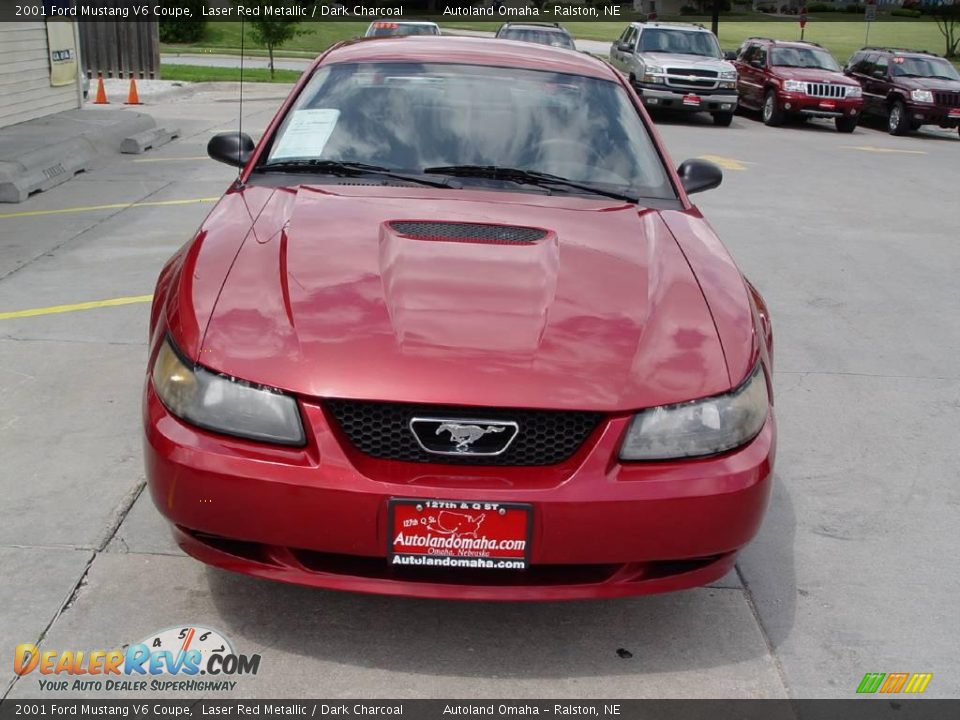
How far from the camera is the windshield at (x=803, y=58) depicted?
22.5 m

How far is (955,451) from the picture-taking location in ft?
16.5

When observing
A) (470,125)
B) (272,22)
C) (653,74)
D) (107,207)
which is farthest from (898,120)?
(470,125)

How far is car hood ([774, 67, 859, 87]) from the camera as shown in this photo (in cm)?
2112

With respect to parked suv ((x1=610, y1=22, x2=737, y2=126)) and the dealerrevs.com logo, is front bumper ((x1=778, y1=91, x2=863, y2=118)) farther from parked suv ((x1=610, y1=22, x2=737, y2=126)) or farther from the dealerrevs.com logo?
the dealerrevs.com logo

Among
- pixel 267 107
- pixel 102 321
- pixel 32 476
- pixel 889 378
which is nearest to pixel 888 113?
pixel 267 107

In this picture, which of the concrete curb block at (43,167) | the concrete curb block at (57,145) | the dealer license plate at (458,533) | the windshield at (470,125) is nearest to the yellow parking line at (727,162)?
the concrete curb block at (57,145)

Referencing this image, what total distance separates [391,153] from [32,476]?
182cm

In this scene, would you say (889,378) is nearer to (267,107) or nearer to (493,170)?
(493,170)

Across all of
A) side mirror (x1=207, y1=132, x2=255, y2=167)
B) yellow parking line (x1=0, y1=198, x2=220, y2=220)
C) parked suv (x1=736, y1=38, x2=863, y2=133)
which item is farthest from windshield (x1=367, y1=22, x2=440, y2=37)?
side mirror (x1=207, y1=132, x2=255, y2=167)

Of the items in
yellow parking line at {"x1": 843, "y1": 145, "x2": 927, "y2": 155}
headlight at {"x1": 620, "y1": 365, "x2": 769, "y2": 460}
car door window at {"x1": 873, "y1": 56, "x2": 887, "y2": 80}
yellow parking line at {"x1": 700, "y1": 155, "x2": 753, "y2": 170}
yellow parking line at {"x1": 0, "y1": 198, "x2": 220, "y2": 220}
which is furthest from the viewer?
car door window at {"x1": 873, "y1": 56, "x2": 887, "y2": 80}

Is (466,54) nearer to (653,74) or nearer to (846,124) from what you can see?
(653,74)

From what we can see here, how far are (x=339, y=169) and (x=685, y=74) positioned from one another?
58.2 feet

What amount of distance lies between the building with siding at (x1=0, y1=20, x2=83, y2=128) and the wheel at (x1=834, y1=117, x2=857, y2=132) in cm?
1374

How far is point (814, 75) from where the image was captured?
848 inches
